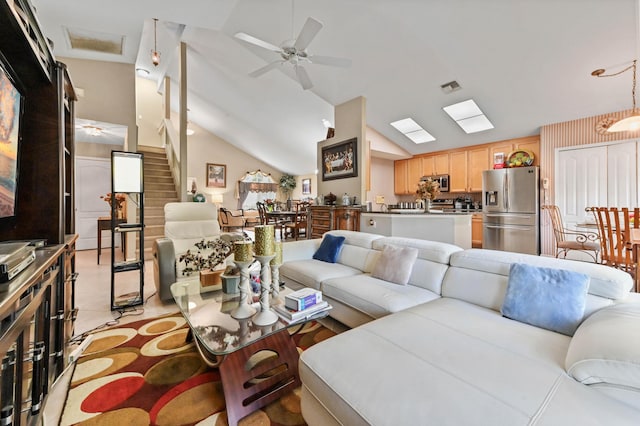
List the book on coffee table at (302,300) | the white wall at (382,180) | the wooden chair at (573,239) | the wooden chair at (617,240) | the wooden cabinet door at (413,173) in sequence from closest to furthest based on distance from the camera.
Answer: the book on coffee table at (302,300) → the wooden chair at (617,240) → the wooden chair at (573,239) → the wooden cabinet door at (413,173) → the white wall at (382,180)

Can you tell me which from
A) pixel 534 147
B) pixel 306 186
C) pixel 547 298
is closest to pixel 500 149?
pixel 534 147

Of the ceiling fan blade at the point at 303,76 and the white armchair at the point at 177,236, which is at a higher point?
the ceiling fan blade at the point at 303,76

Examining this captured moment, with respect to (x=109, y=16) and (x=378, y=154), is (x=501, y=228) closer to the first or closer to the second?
(x=378, y=154)

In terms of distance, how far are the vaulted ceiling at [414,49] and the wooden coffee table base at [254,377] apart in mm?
3654

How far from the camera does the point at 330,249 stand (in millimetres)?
3004

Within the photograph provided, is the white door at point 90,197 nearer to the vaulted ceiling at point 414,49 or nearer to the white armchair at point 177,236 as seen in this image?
the vaulted ceiling at point 414,49

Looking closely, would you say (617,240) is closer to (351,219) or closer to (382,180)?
(351,219)

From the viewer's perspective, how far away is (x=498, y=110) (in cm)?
452

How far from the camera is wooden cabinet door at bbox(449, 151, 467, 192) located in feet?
19.1

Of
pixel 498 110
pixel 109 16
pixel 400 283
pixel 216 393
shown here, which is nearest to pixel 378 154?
pixel 498 110

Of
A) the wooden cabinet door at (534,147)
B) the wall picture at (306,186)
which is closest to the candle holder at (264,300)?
the wooden cabinet door at (534,147)

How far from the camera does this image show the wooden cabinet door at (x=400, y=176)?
679 centimetres

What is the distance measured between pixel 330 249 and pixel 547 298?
1.91 m

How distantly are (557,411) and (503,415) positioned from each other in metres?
0.17
